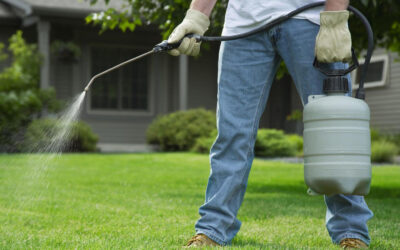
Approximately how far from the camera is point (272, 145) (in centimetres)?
1216

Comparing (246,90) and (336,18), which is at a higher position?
(336,18)

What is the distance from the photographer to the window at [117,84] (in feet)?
48.4

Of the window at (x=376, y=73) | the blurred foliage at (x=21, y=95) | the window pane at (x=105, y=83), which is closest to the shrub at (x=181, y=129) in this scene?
the window pane at (x=105, y=83)

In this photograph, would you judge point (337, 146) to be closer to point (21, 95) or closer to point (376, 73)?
point (21, 95)

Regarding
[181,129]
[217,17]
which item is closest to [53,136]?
[181,129]

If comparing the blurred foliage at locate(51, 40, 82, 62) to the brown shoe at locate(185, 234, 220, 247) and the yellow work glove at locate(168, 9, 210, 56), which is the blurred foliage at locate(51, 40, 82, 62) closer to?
the yellow work glove at locate(168, 9, 210, 56)

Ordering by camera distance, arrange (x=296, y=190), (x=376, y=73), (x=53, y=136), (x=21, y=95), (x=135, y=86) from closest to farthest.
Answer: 1. (x=296, y=190)
2. (x=53, y=136)
3. (x=21, y=95)
4. (x=376, y=73)
5. (x=135, y=86)

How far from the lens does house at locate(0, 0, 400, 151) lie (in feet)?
44.6

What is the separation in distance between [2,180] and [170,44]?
4298mm

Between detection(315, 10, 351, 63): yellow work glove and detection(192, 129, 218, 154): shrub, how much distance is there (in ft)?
29.8

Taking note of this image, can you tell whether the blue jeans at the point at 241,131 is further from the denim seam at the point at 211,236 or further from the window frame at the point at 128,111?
the window frame at the point at 128,111

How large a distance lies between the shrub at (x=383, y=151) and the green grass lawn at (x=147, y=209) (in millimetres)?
2804

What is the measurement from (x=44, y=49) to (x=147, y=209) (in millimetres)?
9522

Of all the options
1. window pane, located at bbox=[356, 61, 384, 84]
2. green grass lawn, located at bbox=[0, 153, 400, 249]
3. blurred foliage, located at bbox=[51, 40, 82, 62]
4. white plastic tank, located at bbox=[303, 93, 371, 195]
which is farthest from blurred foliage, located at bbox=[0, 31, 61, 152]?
white plastic tank, located at bbox=[303, 93, 371, 195]
